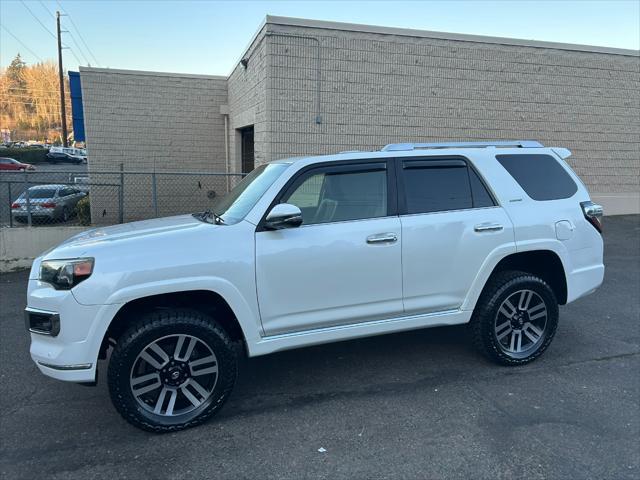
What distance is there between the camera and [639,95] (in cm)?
1238

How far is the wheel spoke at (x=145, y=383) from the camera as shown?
3.29 m

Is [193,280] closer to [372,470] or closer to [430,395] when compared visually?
[372,470]

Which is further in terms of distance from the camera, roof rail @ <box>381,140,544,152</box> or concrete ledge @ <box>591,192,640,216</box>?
concrete ledge @ <box>591,192,640,216</box>

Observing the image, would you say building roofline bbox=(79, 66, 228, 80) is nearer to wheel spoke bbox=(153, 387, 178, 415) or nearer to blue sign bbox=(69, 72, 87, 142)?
blue sign bbox=(69, 72, 87, 142)

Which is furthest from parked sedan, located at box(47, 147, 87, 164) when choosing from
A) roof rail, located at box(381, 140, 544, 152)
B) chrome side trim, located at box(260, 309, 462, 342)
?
chrome side trim, located at box(260, 309, 462, 342)

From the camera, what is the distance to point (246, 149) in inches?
528

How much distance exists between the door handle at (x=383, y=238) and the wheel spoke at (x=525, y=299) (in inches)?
55.4

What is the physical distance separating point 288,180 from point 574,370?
9.86 ft

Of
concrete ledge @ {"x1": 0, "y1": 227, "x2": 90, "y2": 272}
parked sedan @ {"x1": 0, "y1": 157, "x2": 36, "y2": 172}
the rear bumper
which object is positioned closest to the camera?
the rear bumper

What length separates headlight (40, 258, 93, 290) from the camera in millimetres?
3129

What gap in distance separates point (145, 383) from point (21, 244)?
679cm

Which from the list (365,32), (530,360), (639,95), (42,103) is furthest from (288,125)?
(42,103)

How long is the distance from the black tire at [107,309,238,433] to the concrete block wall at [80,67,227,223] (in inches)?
406

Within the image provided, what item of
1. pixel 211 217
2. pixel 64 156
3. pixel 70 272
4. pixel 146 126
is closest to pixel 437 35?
pixel 211 217
